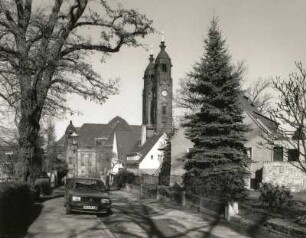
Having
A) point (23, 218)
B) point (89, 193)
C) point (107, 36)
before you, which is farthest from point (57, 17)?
point (23, 218)

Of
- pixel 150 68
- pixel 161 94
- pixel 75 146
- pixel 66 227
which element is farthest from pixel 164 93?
pixel 66 227

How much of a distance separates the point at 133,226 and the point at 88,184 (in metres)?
4.79

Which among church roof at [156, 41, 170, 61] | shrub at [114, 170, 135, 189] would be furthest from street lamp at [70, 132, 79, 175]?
shrub at [114, 170, 135, 189]

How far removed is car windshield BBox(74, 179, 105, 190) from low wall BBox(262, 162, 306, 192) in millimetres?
17387

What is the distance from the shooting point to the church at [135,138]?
66.2 metres

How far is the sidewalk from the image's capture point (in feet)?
45.4

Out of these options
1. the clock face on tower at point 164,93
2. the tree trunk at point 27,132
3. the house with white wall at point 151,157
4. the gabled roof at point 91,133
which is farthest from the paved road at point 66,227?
the gabled roof at point 91,133

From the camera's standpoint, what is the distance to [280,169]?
33.3 meters

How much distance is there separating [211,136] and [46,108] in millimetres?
10273

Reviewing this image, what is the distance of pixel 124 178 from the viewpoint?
48656mm

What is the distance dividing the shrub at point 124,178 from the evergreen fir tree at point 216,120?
1926cm

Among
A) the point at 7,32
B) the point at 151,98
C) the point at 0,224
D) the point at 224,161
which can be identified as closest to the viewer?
the point at 0,224

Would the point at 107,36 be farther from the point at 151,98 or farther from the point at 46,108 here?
the point at 151,98

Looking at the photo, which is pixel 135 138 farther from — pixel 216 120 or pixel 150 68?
pixel 216 120
